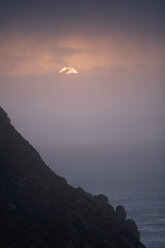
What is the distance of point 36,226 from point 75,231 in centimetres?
261

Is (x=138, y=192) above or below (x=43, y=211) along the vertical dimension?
above

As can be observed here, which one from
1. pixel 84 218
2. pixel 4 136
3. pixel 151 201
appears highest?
pixel 151 201

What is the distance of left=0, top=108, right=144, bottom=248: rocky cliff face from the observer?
29047 millimetres

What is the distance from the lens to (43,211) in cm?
3198

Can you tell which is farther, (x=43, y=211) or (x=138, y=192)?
(x=138, y=192)

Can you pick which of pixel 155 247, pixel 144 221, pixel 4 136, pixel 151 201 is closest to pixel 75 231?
pixel 4 136

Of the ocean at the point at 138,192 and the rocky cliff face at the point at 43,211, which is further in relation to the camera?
the ocean at the point at 138,192

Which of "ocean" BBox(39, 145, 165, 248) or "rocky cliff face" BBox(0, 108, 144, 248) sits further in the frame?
"ocean" BBox(39, 145, 165, 248)

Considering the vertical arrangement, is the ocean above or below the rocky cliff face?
above

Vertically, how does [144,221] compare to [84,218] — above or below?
above

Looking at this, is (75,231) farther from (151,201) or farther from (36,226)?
(151,201)

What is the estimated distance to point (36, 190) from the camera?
34156 mm

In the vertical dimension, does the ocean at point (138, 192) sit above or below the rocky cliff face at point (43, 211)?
above

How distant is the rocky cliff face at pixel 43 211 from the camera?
2905 centimetres
